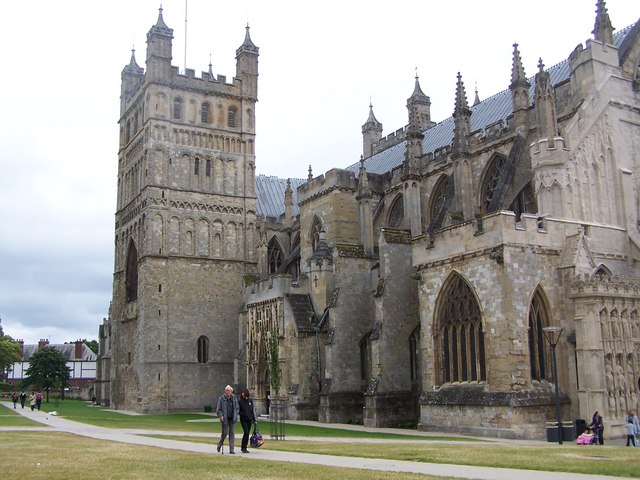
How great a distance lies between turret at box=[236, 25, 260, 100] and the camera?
55156 mm

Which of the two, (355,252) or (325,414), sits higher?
(355,252)

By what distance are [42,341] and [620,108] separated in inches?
3736

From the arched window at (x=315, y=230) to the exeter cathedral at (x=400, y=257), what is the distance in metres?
0.19

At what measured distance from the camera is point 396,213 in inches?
1666

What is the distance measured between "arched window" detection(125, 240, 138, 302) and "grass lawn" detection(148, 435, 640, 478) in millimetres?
35687

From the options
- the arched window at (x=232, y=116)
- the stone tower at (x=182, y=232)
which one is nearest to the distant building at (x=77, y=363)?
the stone tower at (x=182, y=232)

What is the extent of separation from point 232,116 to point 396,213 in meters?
18.3

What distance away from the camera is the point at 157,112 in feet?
168

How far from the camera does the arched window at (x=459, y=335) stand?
87.9 ft

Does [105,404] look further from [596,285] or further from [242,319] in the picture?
[596,285]

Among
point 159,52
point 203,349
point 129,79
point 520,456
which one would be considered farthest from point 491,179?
point 129,79

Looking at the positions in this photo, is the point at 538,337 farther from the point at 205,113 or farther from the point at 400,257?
the point at 205,113

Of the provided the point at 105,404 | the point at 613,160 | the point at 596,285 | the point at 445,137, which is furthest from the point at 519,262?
the point at 105,404

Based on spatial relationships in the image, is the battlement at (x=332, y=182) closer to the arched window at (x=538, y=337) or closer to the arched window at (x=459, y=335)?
the arched window at (x=459, y=335)
